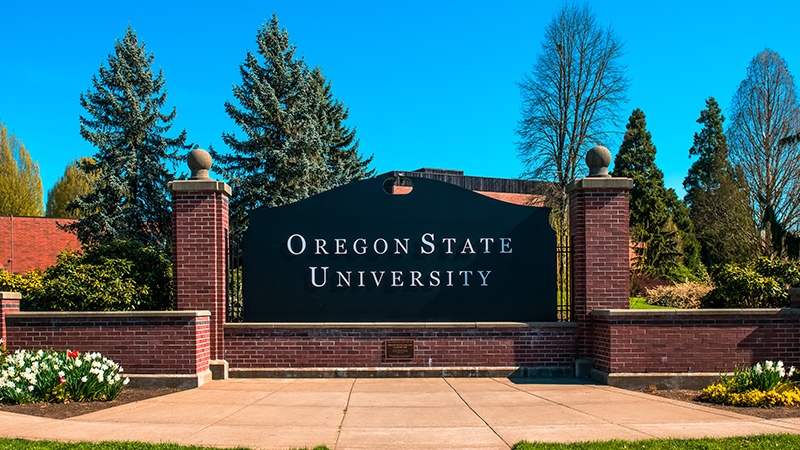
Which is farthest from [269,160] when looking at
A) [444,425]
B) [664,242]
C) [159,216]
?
[664,242]

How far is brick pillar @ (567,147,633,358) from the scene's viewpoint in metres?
10.0

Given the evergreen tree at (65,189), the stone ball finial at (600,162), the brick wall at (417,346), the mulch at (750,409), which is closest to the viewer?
the mulch at (750,409)

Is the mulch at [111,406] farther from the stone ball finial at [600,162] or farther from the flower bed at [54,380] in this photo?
the stone ball finial at [600,162]

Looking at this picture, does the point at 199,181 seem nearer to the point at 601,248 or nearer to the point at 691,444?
the point at 601,248

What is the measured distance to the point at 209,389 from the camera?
→ 30.4ft

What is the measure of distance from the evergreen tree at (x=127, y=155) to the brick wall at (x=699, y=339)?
52.5 feet

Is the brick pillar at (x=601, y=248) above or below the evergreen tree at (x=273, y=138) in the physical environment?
below

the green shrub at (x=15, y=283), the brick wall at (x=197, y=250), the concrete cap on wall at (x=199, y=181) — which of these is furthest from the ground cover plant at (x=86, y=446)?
the green shrub at (x=15, y=283)

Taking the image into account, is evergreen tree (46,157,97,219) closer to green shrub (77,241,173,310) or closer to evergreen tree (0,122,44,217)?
evergreen tree (0,122,44,217)

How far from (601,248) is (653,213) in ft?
78.6

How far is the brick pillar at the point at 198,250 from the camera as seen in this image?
33.2 feet

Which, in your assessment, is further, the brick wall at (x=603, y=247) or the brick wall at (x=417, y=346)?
the brick wall at (x=417, y=346)

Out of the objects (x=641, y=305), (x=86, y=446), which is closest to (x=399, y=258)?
(x=86, y=446)

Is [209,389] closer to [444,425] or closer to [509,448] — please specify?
[444,425]
